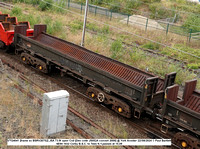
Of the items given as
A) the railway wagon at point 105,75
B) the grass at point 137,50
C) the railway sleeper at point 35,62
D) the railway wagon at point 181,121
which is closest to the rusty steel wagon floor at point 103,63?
the railway wagon at point 105,75

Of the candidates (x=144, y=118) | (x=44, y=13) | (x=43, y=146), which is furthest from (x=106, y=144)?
(x=44, y=13)

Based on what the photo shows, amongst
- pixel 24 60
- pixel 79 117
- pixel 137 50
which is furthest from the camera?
pixel 137 50

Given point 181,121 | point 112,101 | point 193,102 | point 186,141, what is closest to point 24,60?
point 112,101

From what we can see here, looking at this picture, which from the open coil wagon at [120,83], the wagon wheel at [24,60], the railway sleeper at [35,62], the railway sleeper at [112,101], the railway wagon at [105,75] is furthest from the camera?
the wagon wheel at [24,60]

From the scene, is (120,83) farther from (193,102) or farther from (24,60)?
(24,60)

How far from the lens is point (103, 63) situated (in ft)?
36.1

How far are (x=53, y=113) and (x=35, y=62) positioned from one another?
5.13 m

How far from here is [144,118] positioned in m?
9.47

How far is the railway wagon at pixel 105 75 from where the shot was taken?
27.6ft

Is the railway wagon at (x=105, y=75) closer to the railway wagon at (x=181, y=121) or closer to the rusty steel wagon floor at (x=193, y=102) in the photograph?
the railway wagon at (x=181, y=121)

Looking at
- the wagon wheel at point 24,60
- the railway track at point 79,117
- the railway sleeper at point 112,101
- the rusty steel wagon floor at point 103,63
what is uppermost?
the rusty steel wagon floor at point 103,63

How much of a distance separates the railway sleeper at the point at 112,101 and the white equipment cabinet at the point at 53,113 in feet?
6.40

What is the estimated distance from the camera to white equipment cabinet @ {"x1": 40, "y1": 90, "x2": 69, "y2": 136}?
7.52 metres

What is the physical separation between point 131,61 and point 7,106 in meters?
8.14
